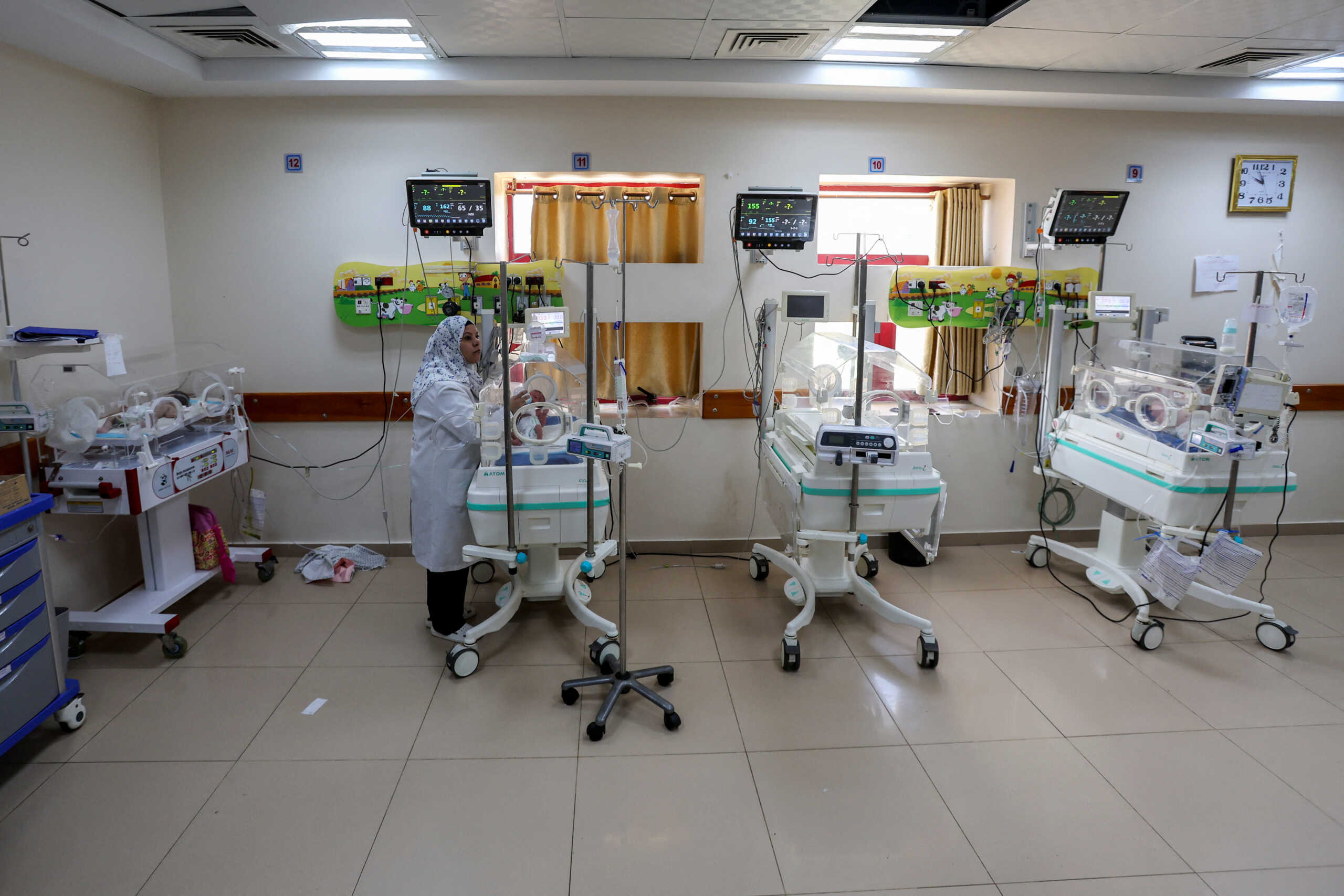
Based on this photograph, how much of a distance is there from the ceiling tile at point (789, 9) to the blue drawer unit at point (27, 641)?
301cm

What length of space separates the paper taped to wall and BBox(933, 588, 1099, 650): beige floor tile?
2103 mm

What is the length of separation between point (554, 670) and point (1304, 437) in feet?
15.3

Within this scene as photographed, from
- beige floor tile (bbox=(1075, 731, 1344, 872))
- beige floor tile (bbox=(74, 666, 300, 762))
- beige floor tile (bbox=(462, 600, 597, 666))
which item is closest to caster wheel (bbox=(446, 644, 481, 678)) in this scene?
beige floor tile (bbox=(462, 600, 597, 666))

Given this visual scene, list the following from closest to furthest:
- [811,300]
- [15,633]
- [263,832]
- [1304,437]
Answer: [263,832], [15,633], [811,300], [1304,437]

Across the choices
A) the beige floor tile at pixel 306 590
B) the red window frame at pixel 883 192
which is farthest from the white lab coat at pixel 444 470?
the red window frame at pixel 883 192

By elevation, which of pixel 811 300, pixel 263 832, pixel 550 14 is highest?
pixel 550 14

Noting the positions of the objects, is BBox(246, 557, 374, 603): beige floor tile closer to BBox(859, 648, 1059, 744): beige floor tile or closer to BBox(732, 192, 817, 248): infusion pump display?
BBox(859, 648, 1059, 744): beige floor tile

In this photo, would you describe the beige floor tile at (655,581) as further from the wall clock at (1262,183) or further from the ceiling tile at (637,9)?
the wall clock at (1262,183)

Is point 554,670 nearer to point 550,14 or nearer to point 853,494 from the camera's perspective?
point 853,494

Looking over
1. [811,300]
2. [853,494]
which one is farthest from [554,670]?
[811,300]

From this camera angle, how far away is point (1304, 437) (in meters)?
4.70

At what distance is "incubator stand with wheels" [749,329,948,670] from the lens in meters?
3.14

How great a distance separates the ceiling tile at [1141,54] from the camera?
3.40 metres

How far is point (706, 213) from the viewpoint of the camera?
4168 mm
